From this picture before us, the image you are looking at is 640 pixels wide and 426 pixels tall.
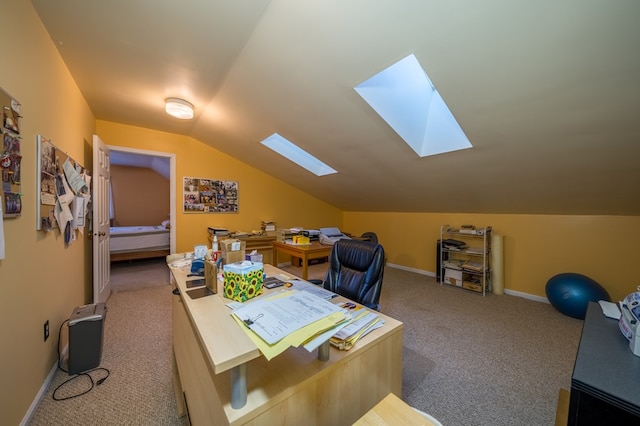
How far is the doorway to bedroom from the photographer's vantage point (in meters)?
3.72

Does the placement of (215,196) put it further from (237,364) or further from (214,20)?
(237,364)

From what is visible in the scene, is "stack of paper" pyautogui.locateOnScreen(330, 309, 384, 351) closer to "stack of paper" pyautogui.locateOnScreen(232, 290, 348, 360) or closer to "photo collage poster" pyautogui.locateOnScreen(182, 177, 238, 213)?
"stack of paper" pyautogui.locateOnScreen(232, 290, 348, 360)

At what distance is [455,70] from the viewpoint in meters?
1.47

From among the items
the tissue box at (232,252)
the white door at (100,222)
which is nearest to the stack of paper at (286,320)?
the tissue box at (232,252)

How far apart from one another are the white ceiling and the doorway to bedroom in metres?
1.96

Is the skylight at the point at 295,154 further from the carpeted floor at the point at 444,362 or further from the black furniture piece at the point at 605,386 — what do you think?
the black furniture piece at the point at 605,386

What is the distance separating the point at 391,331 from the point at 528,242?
10.7ft

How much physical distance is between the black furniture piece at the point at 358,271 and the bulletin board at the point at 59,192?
199cm

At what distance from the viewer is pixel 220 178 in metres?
4.11

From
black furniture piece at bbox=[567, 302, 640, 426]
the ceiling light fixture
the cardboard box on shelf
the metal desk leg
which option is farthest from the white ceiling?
the metal desk leg

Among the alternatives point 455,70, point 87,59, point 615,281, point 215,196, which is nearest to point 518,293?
point 615,281

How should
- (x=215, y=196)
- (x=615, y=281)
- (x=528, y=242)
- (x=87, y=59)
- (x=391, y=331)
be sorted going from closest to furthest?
(x=391, y=331) < (x=87, y=59) < (x=615, y=281) < (x=528, y=242) < (x=215, y=196)

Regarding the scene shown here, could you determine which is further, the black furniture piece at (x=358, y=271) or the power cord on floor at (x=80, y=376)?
the black furniture piece at (x=358, y=271)

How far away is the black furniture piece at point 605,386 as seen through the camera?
61 centimetres
